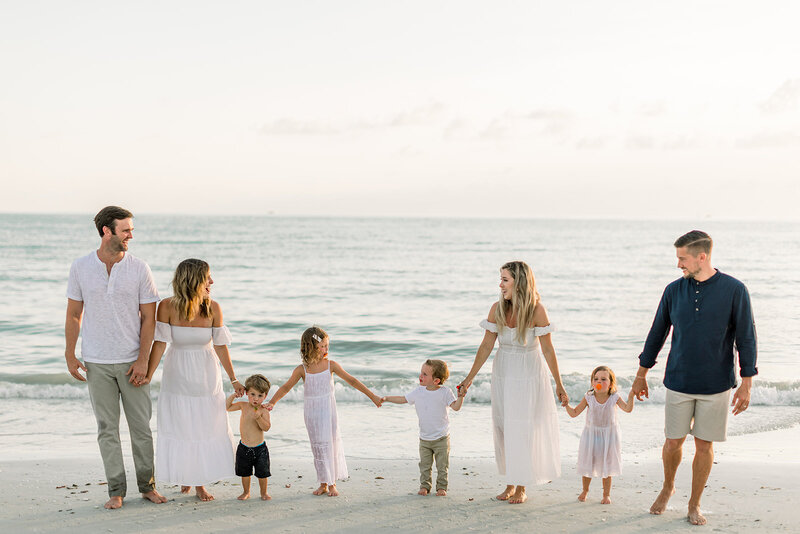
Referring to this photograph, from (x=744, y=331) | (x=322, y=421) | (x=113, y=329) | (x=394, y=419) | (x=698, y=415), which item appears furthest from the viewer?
(x=394, y=419)

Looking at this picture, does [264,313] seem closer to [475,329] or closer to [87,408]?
[475,329]

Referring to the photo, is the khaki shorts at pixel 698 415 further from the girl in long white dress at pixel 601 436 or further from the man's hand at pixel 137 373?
the man's hand at pixel 137 373

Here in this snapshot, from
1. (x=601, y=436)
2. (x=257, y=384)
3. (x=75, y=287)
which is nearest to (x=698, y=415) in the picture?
(x=601, y=436)

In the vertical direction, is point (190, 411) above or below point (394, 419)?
above

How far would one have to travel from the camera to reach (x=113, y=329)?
189 inches

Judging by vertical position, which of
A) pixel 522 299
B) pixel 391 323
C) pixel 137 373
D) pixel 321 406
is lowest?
pixel 391 323

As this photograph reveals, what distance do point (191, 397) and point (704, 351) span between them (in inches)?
137

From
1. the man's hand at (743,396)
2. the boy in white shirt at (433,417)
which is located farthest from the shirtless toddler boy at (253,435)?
the man's hand at (743,396)

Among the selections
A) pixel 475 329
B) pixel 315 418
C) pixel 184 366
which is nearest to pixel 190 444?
pixel 184 366

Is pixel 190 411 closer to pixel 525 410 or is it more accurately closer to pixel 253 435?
pixel 253 435

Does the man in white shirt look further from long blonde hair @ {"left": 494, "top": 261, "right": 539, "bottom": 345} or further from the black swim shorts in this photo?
long blonde hair @ {"left": 494, "top": 261, "right": 539, "bottom": 345}

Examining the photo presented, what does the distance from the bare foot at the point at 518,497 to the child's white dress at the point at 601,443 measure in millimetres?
447

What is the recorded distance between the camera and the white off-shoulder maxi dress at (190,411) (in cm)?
504

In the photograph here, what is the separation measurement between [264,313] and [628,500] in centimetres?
1561
